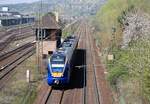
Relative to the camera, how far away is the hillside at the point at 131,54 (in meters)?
24.0

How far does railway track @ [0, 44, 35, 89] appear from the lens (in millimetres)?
40569

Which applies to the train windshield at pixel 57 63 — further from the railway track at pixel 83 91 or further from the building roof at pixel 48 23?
the building roof at pixel 48 23

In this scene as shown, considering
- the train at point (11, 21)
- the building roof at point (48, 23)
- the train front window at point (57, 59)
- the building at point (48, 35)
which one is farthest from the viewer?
the train at point (11, 21)

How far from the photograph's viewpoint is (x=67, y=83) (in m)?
35.2

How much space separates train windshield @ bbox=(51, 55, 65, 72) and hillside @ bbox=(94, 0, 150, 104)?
17.1 feet

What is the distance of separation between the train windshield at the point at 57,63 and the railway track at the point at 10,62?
5378 mm

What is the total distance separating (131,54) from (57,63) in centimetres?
739

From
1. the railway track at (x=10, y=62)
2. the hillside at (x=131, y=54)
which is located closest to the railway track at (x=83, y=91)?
the hillside at (x=131, y=54)

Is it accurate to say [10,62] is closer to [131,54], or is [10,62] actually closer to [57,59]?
[57,59]

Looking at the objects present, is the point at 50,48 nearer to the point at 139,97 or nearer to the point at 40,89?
the point at 40,89

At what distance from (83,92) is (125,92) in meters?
4.68

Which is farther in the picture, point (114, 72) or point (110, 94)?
point (114, 72)

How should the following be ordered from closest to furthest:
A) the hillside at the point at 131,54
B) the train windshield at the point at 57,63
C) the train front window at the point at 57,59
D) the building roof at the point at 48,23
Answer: the hillside at the point at 131,54, the train windshield at the point at 57,63, the train front window at the point at 57,59, the building roof at the point at 48,23

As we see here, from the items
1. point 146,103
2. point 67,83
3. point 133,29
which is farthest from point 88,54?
point 146,103
